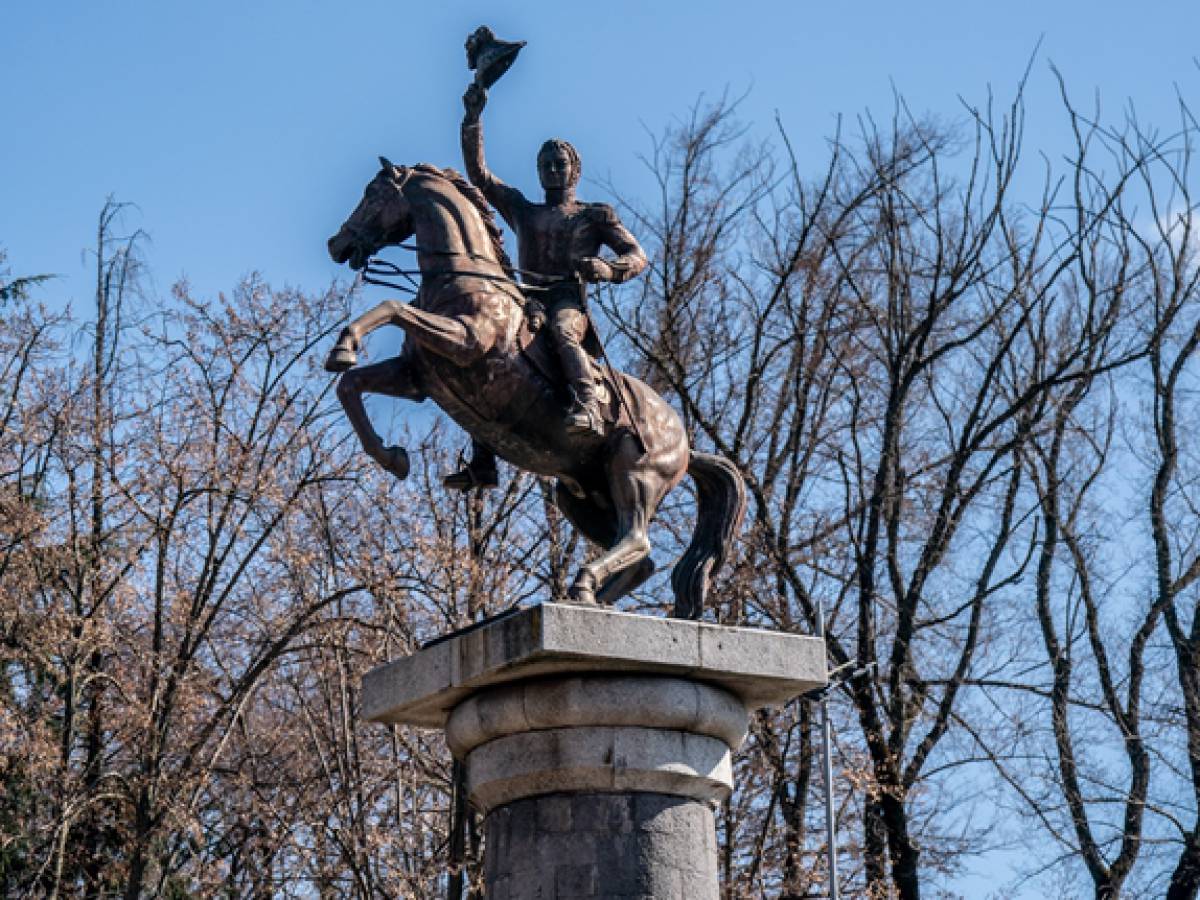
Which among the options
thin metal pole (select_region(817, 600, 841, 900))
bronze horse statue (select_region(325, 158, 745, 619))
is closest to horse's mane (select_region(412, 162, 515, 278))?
Result: bronze horse statue (select_region(325, 158, 745, 619))

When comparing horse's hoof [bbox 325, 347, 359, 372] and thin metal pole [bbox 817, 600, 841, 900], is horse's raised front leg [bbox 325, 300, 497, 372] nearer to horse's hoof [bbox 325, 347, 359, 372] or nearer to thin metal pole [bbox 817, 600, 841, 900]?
horse's hoof [bbox 325, 347, 359, 372]

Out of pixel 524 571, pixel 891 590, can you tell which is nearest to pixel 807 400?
pixel 891 590

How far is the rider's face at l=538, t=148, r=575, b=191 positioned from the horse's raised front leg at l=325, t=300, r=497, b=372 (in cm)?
130


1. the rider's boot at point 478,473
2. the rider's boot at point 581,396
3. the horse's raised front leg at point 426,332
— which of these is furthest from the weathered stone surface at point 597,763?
the horse's raised front leg at point 426,332

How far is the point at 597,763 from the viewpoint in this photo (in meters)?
8.10

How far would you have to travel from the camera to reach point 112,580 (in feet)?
66.0

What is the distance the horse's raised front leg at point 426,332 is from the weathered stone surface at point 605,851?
86.8 inches

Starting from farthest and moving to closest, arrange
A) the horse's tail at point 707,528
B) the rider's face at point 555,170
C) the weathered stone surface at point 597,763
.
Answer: the rider's face at point 555,170 → the horse's tail at point 707,528 → the weathered stone surface at point 597,763

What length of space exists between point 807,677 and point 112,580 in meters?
13.2

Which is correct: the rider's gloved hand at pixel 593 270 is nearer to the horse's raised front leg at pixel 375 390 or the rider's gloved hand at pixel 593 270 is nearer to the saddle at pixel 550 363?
the saddle at pixel 550 363

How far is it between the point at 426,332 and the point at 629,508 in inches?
55.4

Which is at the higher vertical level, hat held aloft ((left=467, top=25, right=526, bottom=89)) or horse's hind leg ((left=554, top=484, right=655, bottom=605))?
hat held aloft ((left=467, top=25, right=526, bottom=89))

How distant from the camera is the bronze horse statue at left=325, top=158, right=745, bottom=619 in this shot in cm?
898

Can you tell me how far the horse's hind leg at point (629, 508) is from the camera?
9.19 metres
